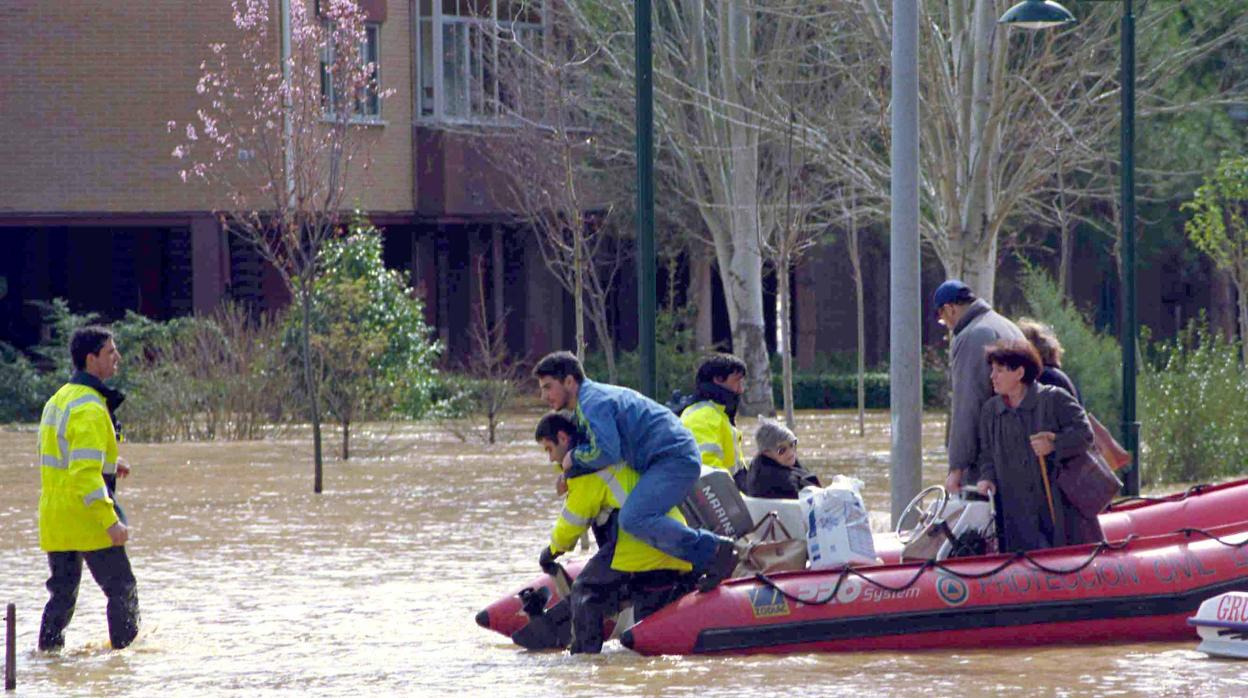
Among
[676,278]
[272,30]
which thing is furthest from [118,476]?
[676,278]

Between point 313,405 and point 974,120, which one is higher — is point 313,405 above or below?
below

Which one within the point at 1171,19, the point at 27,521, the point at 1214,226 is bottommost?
the point at 27,521

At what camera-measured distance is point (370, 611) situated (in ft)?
39.3

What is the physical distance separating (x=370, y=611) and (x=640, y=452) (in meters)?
2.75

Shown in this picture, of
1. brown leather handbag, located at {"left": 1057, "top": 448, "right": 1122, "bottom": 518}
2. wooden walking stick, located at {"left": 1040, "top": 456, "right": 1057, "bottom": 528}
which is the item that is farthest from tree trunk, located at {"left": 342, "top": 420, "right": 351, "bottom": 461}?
brown leather handbag, located at {"left": 1057, "top": 448, "right": 1122, "bottom": 518}

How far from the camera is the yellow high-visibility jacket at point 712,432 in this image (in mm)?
11086

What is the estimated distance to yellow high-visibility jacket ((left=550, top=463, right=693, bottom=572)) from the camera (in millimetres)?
9930

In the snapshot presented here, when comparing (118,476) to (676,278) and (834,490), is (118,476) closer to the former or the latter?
(834,490)

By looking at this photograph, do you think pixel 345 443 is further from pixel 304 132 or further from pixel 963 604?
pixel 963 604

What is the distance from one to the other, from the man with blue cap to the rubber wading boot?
53.1 inches

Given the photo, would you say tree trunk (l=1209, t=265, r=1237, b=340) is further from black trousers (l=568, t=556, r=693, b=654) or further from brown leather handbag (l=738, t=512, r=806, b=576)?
black trousers (l=568, t=556, r=693, b=654)

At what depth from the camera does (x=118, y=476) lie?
11086 mm

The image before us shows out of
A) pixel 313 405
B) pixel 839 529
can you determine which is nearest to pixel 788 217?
pixel 313 405

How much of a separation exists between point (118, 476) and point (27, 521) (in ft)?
21.1
